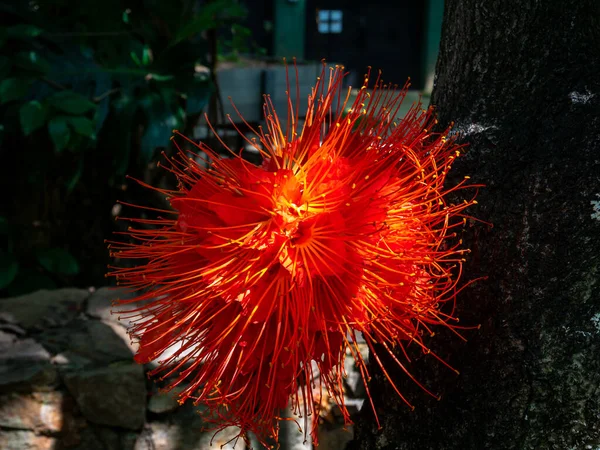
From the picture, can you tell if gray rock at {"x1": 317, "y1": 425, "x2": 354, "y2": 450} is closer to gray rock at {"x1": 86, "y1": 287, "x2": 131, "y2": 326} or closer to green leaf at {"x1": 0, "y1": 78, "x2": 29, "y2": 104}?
A: gray rock at {"x1": 86, "y1": 287, "x2": 131, "y2": 326}

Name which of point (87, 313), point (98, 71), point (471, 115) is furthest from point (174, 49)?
point (471, 115)

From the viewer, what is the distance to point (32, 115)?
9.17 feet

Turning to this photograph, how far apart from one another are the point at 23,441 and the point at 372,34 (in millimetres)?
8846

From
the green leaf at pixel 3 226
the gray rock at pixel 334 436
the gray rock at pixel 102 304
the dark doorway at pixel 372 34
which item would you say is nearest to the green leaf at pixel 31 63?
the green leaf at pixel 3 226

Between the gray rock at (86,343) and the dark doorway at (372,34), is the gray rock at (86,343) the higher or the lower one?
the lower one

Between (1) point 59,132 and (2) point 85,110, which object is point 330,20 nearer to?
(2) point 85,110

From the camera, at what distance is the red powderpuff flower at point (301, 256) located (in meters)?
1.01

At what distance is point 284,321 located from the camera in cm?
103

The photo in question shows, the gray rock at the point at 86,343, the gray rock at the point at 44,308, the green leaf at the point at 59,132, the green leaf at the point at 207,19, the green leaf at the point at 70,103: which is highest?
the green leaf at the point at 207,19

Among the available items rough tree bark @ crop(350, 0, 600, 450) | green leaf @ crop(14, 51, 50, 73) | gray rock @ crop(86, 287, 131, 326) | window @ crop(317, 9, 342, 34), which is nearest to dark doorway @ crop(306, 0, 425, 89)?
window @ crop(317, 9, 342, 34)

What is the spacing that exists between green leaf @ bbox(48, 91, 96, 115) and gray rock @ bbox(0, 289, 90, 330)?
831mm

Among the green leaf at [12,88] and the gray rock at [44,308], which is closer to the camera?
the gray rock at [44,308]

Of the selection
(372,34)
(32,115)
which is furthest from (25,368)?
(372,34)

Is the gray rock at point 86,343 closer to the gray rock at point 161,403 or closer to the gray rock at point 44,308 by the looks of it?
the gray rock at point 44,308
